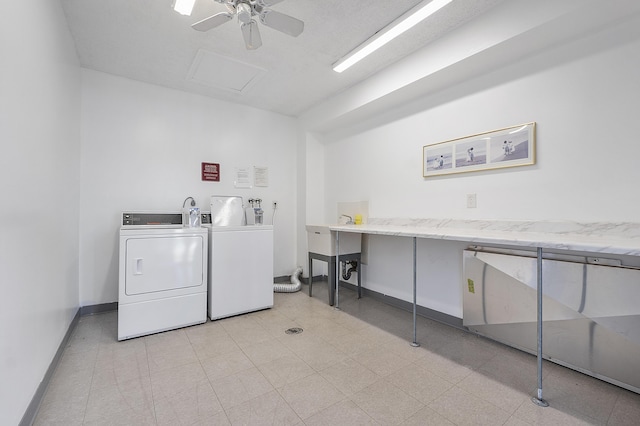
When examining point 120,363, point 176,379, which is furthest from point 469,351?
point 120,363

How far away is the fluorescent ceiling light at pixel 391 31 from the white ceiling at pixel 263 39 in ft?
0.17

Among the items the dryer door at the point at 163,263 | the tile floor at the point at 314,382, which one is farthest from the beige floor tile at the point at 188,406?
the dryer door at the point at 163,263

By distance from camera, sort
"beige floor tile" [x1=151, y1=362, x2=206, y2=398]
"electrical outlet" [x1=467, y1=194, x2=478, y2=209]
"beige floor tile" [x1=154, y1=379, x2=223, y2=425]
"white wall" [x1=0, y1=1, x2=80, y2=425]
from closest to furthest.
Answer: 1. "white wall" [x1=0, y1=1, x2=80, y2=425]
2. "beige floor tile" [x1=154, y1=379, x2=223, y2=425]
3. "beige floor tile" [x1=151, y1=362, x2=206, y2=398]
4. "electrical outlet" [x1=467, y1=194, x2=478, y2=209]

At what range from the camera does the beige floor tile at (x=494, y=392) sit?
5.32 feet

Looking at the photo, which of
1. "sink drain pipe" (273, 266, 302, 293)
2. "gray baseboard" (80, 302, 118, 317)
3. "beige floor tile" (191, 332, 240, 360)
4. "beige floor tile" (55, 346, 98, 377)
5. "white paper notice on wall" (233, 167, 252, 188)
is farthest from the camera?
"white paper notice on wall" (233, 167, 252, 188)

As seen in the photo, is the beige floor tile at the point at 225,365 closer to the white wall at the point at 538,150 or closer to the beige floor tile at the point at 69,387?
the beige floor tile at the point at 69,387

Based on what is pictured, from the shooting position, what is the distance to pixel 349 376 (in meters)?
1.90

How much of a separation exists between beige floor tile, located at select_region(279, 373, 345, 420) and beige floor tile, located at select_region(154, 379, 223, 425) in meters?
0.42

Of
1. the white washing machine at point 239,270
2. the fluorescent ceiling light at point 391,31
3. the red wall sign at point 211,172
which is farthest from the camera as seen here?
the red wall sign at point 211,172

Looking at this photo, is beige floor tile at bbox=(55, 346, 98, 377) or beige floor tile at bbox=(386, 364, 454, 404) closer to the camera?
beige floor tile at bbox=(386, 364, 454, 404)

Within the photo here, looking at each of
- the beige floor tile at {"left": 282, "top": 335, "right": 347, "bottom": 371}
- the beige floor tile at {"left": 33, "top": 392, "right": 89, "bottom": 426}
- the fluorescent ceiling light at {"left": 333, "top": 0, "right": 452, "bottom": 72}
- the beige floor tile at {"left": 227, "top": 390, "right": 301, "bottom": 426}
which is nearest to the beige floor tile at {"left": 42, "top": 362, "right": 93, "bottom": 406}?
the beige floor tile at {"left": 33, "top": 392, "right": 89, "bottom": 426}

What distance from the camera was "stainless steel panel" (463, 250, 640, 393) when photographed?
170 cm

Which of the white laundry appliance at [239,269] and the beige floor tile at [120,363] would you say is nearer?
the beige floor tile at [120,363]

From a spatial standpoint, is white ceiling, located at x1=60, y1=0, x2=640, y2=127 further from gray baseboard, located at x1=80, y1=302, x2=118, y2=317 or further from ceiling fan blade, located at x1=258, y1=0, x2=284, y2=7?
gray baseboard, located at x1=80, y1=302, x2=118, y2=317
